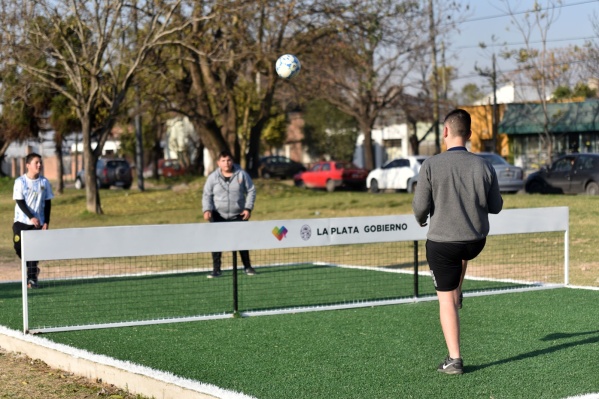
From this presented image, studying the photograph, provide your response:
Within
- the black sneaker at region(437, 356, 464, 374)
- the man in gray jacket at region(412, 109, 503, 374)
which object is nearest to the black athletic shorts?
the man in gray jacket at region(412, 109, 503, 374)

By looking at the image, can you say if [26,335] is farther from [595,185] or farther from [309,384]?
[595,185]

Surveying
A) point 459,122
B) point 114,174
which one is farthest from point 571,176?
point 114,174

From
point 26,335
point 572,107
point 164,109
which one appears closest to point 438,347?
point 26,335

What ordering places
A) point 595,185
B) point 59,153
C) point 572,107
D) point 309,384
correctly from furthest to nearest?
point 572,107 → point 59,153 → point 595,185 → point 309,384

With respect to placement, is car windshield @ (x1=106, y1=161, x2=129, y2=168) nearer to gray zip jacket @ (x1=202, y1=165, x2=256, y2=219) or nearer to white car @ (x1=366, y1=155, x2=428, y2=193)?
white car @ (x1=366, y1=155, x2=428, y2=193)

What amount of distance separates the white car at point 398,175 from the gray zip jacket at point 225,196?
2498 cm

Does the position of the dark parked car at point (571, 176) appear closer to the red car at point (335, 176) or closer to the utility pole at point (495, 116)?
the red car at point (335, 176)

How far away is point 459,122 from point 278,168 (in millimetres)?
52125

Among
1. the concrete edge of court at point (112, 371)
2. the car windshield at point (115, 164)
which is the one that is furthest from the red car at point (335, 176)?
the concrete edge of court at point (112, 371)

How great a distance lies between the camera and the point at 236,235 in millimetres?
10906

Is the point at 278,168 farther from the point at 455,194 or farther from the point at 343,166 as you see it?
the point at 455,194

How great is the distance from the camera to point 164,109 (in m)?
33.4

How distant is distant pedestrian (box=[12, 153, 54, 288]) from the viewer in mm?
13445

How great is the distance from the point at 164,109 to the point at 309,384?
26.9m
